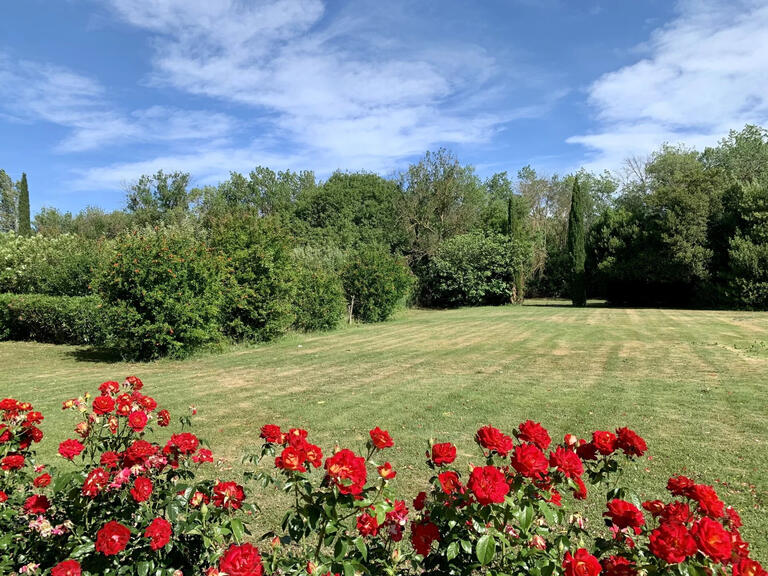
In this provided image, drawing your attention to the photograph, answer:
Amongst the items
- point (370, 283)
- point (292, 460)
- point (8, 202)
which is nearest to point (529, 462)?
point (292, 460)

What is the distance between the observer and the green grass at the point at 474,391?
414 centimetres

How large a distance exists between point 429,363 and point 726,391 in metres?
4.59

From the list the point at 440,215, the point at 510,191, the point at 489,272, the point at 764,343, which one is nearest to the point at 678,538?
the point at 764,343

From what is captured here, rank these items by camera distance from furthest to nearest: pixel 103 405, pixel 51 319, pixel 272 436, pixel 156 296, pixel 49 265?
pixel 49 265 < pixel 51 319 < pixel 156 296 < pixel 103 405 < pixel 272 436

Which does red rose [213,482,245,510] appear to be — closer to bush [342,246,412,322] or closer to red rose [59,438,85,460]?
red rose [59,438,85,460]

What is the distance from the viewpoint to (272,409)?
18.6 feet

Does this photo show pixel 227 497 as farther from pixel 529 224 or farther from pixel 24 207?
pixel 24 207

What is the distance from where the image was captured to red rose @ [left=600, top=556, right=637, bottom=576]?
4.34 feet

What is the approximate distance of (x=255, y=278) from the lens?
1170cm

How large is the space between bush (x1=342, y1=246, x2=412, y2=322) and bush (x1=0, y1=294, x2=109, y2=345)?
8.21 metres

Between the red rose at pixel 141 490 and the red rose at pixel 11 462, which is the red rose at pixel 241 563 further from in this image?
the red rose at pixel 11 462

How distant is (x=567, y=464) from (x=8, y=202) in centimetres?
5495

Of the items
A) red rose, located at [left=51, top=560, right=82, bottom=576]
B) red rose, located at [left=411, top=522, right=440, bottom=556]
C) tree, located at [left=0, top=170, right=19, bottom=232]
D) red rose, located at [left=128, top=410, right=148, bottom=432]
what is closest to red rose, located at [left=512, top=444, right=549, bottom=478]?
red rose, located at [left=411, top=522, right=440, bottom=556]

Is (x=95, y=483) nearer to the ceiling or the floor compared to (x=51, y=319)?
nearer to the ceiling
